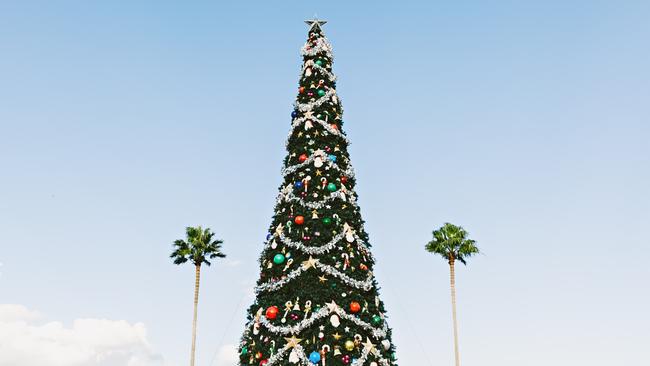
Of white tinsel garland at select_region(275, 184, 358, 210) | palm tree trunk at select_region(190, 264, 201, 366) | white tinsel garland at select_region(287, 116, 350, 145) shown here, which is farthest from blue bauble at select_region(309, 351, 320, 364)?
palm tree trunk at select_region(190, 264, 201, 366)

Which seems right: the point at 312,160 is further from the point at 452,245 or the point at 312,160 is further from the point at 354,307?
the point at 452,245

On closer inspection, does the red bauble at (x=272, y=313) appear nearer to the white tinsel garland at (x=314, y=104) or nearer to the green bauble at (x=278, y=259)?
the green bauble at (x=278, y=259)

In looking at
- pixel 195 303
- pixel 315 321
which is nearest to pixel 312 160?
pixel 315 321

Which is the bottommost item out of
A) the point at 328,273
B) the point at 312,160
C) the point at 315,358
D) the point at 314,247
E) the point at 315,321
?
the point at 315,358

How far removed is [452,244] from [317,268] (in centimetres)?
1816

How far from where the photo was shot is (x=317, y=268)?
700 inches

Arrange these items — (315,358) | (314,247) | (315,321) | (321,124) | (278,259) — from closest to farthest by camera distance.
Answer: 1. (315,358)
2. (315,321)
3. (314,247)
4. (278,259)
5. (321,124)

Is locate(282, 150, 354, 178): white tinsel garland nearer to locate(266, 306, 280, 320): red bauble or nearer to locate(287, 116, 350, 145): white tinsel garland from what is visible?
locate(287, 116, 350, 145): white tinsel garland

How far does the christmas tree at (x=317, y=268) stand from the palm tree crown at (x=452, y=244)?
52.3 ft

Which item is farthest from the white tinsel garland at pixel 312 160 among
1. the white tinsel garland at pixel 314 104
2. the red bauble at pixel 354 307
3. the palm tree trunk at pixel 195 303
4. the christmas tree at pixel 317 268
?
the palm tree trunk at pixel 195 303

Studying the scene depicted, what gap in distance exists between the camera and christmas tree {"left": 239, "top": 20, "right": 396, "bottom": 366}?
16884 mm

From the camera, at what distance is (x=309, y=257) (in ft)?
59.2

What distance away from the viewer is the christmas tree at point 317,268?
16884mm

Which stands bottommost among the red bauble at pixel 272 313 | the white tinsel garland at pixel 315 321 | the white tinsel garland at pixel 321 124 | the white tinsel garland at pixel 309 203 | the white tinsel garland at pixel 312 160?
the white tinsel garland at pixel 315 321
